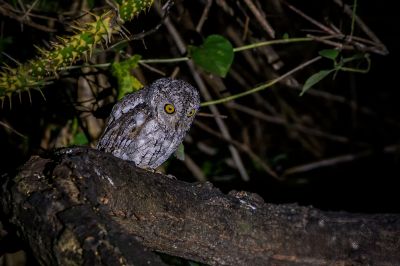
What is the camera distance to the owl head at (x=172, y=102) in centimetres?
211

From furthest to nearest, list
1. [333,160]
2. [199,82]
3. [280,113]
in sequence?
[280,113]
[333,160]
[199,82]

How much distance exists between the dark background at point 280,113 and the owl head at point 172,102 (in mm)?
332

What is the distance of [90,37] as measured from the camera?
1606mm

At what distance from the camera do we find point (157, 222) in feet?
4.54

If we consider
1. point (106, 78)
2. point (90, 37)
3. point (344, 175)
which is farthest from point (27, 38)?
point (344, 175)

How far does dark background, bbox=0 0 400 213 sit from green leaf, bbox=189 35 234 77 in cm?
52

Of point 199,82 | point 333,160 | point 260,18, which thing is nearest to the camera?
point 260,18

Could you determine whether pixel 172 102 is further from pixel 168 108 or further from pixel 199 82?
pixel 199 82

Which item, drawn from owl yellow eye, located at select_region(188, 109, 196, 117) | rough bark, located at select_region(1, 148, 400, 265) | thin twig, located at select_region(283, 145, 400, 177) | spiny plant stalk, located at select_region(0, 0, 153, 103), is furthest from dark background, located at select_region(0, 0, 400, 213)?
rough bark, located at select_region(1, 148, 400, 265)

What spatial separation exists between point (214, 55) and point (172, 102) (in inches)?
10.6

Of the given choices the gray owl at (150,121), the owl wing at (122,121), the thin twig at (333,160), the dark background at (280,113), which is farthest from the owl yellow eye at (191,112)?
the thin twig at (333,160)

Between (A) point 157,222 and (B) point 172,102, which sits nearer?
(A) point 157,222

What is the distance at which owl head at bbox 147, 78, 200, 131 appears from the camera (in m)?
2.11

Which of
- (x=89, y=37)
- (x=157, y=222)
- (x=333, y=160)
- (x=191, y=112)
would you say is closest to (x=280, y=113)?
(x=333, y=160)
